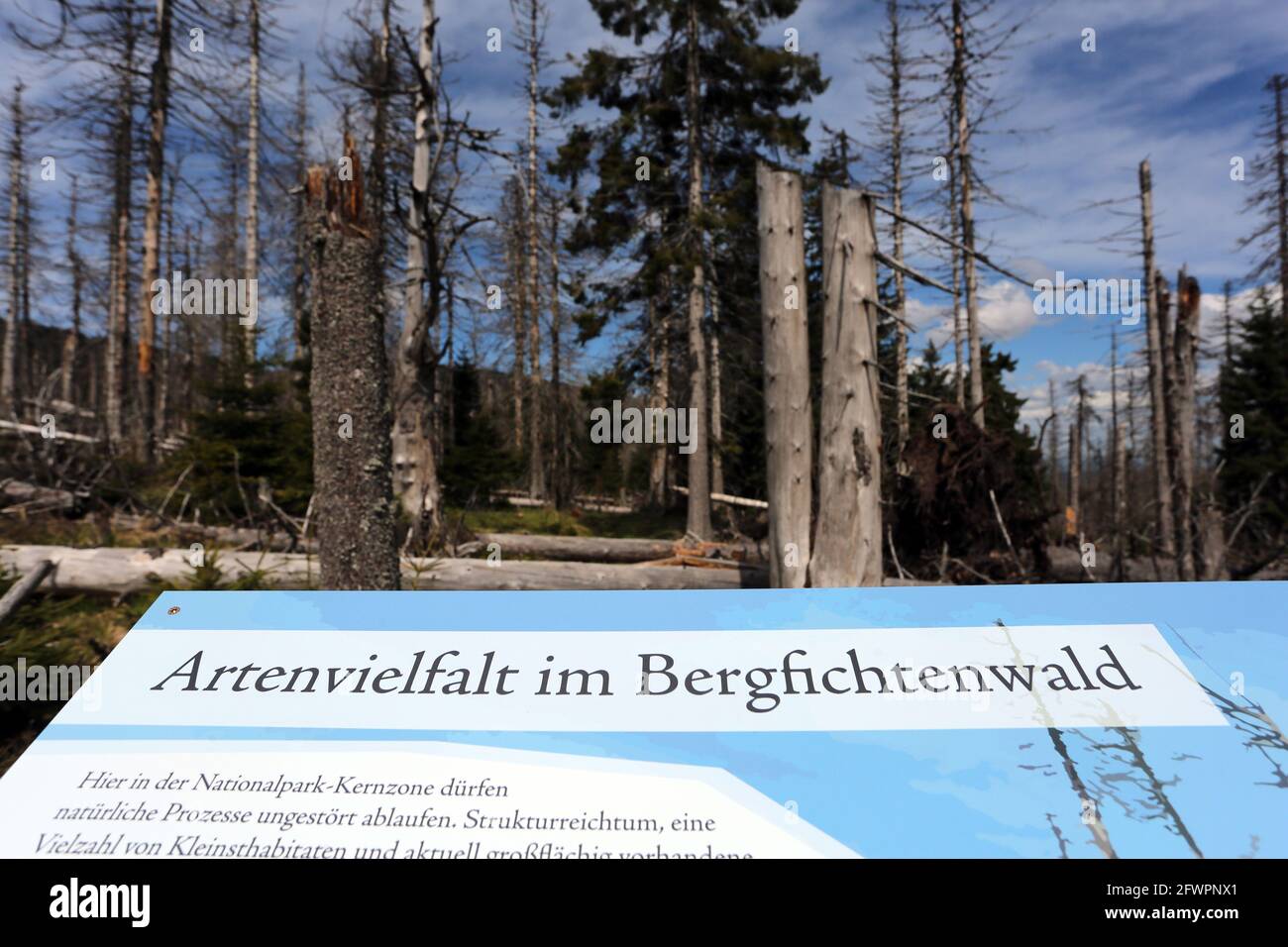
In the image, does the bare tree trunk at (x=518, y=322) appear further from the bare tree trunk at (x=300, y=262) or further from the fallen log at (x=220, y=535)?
the fallen log at (x=220, y=535)

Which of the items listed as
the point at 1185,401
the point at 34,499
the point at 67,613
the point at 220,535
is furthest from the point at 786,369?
the point at 34,499

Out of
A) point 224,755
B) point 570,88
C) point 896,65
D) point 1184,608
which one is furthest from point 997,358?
point 224,755

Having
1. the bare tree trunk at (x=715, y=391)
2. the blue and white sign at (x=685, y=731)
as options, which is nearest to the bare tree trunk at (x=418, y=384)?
the blue and white sign at (x=685, y=731)

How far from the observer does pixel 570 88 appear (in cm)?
1544

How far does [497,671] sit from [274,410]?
40.0 ft

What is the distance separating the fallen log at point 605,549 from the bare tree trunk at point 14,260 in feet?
51.9

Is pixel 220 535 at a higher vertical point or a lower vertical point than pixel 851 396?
lower

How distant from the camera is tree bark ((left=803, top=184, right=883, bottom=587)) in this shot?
17.8ft

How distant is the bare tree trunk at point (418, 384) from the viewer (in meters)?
8.98

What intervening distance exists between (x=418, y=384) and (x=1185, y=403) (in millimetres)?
9027

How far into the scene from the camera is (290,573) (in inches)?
274

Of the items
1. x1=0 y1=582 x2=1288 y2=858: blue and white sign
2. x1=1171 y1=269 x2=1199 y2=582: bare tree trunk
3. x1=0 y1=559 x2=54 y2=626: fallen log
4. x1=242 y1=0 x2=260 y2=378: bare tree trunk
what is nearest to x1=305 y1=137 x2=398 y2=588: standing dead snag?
x1=0 y1=559 x2=54 y2=626: fallen log

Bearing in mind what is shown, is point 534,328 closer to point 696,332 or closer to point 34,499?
point 696,332

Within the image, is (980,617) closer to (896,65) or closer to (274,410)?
(274,410)
